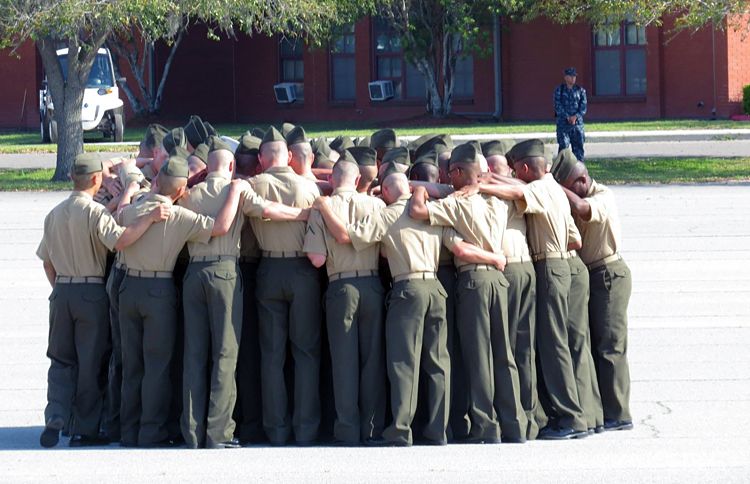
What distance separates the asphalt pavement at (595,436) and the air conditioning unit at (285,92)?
1165 inches

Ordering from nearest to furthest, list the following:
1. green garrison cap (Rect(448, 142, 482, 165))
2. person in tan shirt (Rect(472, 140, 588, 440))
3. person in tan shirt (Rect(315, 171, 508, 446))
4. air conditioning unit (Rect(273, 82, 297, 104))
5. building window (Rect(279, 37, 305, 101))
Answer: person in tan shirt (Rect(315, 171, 508, 446)) < green garrison cap (Rect(448, 142, 482, 165)) < person in tan shirt (Rect(472, 140, 588, 440)) < air conditioning unit (Rect(273, 82, 297, 104)) < building window (Rect(279, 37, 305, 101))

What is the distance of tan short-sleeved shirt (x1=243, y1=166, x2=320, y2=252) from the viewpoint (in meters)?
8.05

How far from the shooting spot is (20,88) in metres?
43.9

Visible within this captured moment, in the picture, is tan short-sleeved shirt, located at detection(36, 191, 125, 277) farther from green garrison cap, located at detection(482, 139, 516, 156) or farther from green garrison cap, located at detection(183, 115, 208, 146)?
green garrison cap, located at detection(482, 139, 516, 156)

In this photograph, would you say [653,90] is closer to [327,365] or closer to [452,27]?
[452,27]

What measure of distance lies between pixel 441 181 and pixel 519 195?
2.58ft

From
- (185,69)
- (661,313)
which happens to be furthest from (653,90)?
(661,313)

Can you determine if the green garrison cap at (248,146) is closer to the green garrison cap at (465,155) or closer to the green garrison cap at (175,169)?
the green garrison cap at (175,169)

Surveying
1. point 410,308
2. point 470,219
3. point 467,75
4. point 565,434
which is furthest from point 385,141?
point 467,75

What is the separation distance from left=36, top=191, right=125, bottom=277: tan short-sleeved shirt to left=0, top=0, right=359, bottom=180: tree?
567 inches

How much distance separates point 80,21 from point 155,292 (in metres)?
15.5

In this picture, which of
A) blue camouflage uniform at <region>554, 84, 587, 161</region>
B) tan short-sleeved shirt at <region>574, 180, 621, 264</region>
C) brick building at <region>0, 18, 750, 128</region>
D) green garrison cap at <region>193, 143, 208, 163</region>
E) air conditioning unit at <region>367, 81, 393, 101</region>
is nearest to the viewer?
tan short-sleeved shirt at <region>574, 180, 621, 264</region>

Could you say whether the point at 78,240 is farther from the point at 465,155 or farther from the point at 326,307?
the point at 465,155

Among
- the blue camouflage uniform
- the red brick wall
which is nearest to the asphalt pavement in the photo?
the blue camouflage uniform
